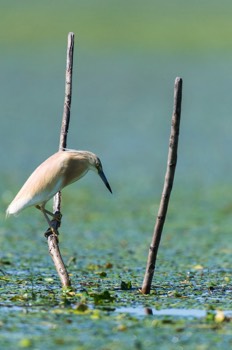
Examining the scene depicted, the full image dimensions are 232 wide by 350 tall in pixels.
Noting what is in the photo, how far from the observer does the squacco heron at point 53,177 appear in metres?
7.72

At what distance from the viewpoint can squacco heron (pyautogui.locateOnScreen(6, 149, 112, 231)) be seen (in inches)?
304

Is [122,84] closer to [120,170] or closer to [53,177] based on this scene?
[120,170]

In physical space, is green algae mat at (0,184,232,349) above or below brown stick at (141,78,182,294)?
below

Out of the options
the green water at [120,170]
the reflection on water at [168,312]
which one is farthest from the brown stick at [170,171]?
the reflection on water at [168,312]

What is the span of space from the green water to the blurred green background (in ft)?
0.21

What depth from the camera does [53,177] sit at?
25.4ft

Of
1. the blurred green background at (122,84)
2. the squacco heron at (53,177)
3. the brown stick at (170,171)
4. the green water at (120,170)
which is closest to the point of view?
the green water at (120,170)

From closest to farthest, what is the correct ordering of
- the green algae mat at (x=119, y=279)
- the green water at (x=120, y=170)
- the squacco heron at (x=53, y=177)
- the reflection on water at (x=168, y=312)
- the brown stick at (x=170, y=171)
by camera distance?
the green algae mat at (x=119, y=279) < the green water at (x=120, y=170) < the reflection on water at (x=168, y=312) < the brown stick at (x=170, y=171) < the squacco heron at (x=53, y=177)

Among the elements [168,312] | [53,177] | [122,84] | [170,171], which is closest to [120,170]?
[53,177]

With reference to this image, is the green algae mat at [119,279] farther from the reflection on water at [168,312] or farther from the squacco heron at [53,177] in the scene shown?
the squacco heron at [53,177]

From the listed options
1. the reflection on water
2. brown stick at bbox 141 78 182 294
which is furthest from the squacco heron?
the reflection on water

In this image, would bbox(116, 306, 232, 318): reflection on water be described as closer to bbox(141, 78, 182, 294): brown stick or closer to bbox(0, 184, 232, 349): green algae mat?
bbox(0, 184, 232, 349): green algae mat

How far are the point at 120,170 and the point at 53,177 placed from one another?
33.6 ft

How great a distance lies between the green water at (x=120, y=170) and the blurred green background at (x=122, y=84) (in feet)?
0.21
